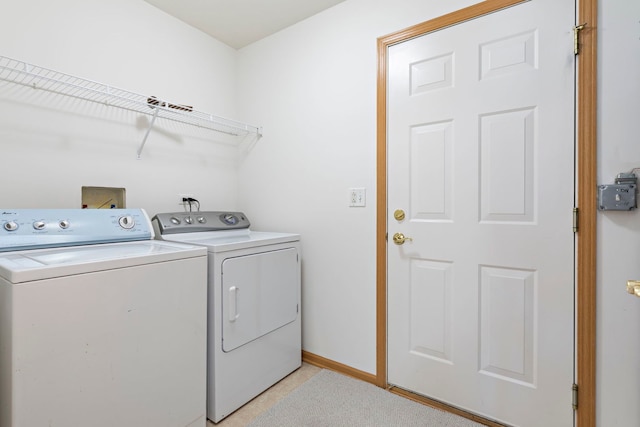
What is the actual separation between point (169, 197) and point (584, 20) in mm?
2479

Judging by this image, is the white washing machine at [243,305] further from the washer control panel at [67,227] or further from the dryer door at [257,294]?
the washer control panel at [67,227]

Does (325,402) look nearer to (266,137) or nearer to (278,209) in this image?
(278,209)

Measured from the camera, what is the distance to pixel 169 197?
2.17m

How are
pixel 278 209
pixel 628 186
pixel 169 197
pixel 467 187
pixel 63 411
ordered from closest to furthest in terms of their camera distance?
pixel 63 411, pixel 628 186, pixel 467 187, pixel 169 197, pixel 278 209

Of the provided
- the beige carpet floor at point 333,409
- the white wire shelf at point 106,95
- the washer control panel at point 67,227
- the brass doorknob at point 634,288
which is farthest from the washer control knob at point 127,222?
the brass doorknob at point 634,288

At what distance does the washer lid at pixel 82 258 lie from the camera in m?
0.98

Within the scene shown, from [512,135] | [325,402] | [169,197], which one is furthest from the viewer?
[169,197]

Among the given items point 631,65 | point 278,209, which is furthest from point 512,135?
point 278,209

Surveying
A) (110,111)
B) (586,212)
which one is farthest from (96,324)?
(586,212)

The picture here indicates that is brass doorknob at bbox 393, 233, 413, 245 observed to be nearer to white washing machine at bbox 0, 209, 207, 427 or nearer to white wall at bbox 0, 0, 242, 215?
white washing machine at bbox 0, 209, 207, 427

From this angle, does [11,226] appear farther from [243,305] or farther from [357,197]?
[357,197]

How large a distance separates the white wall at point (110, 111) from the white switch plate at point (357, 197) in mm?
1157

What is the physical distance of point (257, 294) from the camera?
5.75ft

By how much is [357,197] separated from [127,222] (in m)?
1.35
